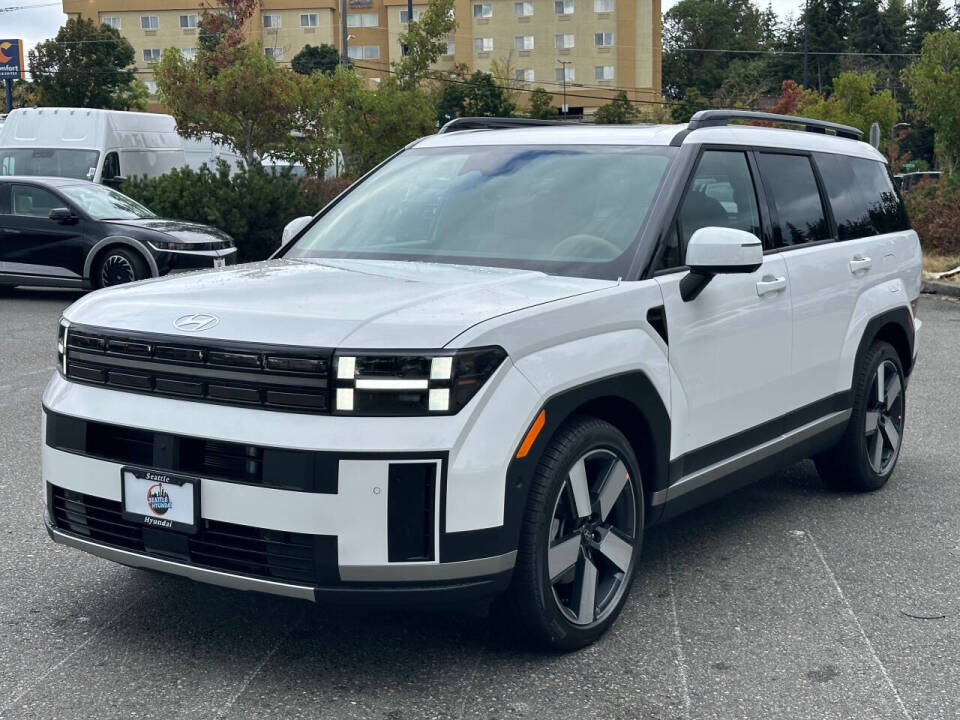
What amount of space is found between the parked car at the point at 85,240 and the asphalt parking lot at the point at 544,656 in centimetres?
962

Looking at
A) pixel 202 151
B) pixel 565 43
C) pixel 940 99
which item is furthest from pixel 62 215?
pixel 565 43

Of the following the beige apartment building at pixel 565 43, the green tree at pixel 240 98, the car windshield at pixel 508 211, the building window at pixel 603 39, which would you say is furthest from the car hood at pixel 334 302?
the building window at pixel 603 39

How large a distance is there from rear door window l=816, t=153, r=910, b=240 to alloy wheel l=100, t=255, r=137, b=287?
1053 cm

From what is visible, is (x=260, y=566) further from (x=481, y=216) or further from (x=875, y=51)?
(x=875, y=51)

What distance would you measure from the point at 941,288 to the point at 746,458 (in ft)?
45.6

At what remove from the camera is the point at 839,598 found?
4793 mm

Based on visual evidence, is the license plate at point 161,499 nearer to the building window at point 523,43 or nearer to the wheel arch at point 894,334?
the wheel arch at point 894,334

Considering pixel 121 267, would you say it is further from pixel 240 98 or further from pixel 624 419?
pixel 240 98

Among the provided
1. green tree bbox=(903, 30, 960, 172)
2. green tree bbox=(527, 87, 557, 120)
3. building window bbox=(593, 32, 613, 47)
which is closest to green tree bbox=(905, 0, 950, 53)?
building window bbox=(593, 32, 613, 47)

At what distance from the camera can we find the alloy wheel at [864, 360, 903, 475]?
20.8 ft

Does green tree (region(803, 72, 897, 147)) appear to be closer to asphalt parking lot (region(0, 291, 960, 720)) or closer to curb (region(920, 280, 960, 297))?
curb (region(920, 280, 960, 297))

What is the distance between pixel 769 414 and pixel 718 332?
0.61 meters

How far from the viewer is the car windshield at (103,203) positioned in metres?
15.7

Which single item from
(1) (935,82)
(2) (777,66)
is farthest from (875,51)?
(1) (935,82)
